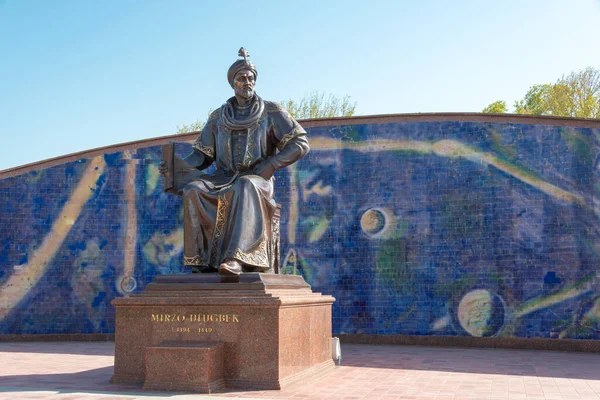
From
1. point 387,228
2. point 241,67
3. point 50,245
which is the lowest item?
point 50,245

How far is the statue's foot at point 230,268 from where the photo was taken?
6.11 metres

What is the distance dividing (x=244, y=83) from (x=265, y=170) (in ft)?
3.28

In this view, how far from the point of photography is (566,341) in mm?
10492

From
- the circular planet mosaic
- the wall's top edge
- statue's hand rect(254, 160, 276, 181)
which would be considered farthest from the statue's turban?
the circular planet mosaic

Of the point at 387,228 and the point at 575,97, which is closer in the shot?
the point at 387,228

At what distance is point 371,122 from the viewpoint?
12.3m

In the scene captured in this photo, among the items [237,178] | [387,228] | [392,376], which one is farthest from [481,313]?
[237,178]

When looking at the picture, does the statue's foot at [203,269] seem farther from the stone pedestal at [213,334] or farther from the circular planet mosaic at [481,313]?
the circular planet mosaic at [481,313]

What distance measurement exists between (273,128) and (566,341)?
6373 mm

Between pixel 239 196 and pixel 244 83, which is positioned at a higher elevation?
pixel 244 83

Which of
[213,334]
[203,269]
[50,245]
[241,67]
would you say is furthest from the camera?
[50,245]

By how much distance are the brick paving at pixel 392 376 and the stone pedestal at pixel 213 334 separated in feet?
0.66

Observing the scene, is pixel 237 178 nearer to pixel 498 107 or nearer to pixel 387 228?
pixel 387 228

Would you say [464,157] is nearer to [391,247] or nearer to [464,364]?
[391,247]
